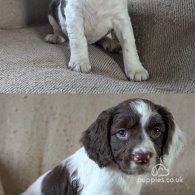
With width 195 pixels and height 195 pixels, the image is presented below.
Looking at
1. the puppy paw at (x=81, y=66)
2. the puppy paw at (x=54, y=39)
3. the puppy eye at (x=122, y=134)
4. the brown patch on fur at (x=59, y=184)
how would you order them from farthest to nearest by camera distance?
the puppy paw at (x=54, y=39)
the puppy paw at (x=81, y=66)
the brown patch on fur at (x=59, y=184)
the puppy eye at (x=122, y=134)

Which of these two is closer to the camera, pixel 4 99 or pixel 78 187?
pixel 78 187

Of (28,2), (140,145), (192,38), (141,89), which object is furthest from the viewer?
(28,2)

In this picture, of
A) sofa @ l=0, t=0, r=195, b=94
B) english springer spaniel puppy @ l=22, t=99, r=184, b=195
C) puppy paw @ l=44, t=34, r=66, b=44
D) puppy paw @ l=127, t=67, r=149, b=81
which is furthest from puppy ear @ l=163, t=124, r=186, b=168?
puppy paw @ l=44, t=34, r=66, b=44

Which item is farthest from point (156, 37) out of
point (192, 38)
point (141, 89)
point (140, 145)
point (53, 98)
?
point (140, 145)

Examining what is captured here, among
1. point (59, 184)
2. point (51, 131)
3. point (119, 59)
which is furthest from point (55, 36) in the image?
point (59, 184)

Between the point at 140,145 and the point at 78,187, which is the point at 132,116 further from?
the point at 78,187

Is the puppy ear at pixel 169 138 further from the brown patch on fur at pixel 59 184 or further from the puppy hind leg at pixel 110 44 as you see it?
the puppy hind leg at pixel 110 44

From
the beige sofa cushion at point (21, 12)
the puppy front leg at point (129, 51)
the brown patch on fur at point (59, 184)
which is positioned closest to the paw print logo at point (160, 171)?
the brown patch on fur at point (59, 184)

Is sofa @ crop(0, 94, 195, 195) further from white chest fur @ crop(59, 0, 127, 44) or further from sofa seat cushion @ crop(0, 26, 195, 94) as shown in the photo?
white chest fur @ crop(59, 0, 127, 44)
